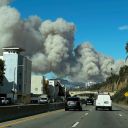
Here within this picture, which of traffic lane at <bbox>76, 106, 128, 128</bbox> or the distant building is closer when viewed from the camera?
traffic lane at <bbox>76, 106, 128, 128</bbox>

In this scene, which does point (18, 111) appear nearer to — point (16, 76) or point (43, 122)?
point (43, 122)

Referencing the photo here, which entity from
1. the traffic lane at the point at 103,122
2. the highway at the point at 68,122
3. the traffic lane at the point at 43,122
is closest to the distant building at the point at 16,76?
the traffic lane at the point at 103,122

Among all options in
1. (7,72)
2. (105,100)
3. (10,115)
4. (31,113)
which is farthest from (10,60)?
(10,115)

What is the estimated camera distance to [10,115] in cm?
3103

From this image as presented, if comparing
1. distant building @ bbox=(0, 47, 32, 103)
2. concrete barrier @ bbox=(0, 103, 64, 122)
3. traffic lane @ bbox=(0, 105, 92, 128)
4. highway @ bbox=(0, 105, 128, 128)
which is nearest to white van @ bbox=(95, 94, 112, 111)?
concrete barrier @ bbox=(0, 103, 64, 122)

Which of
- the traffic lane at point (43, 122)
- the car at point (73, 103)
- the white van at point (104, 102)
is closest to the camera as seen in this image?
the traffic lane at point (43, 122)

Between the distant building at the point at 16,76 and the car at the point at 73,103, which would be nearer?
the car at the point at 73,103

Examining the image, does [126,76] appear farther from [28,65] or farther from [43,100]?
[43,100]

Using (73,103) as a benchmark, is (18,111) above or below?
below

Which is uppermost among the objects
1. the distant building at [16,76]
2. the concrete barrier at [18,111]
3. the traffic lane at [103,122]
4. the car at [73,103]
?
the distant building at [16,76]

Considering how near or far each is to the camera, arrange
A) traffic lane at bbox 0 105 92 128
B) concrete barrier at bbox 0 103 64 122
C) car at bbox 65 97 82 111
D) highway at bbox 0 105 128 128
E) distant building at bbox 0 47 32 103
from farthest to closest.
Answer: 1. distant building at bbox 0 47 32 103
2. car at bbox 65 97 82 111
3. concrete barrier at bbox 0 103 64 122
4. highway at bbox 0 105 128 128
5. traffic lane at bbox 0 105 92 128

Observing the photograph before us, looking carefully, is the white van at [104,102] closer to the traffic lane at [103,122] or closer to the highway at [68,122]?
the traffic lane at [103,122]

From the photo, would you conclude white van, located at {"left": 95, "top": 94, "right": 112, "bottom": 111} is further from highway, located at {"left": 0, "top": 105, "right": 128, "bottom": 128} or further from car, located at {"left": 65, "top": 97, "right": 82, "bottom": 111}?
highway, located at {"left": 0, "top": 105, "right": 128, "bottom": 128}

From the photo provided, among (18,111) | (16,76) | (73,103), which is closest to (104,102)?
(73,103)
